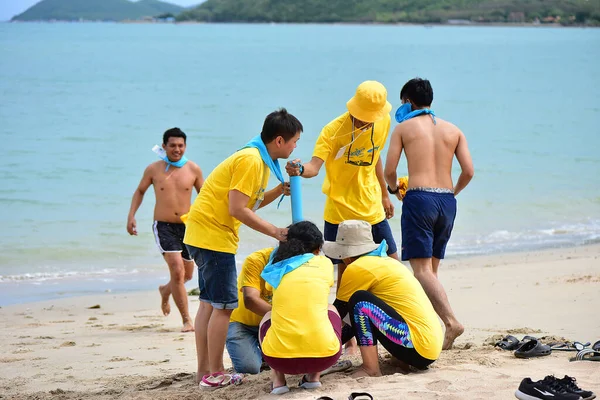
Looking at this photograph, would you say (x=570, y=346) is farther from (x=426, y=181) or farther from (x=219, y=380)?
(x=219, y=380)

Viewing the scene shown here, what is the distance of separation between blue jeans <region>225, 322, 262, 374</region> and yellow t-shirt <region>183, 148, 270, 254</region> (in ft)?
2.01

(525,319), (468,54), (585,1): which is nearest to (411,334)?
(525,319)

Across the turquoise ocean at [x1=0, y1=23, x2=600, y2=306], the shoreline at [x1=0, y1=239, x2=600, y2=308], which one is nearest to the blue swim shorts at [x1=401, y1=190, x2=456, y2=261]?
the shoreline at [x1=0, y1=239, x2=600, y2=308]

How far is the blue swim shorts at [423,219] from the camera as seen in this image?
589 cm

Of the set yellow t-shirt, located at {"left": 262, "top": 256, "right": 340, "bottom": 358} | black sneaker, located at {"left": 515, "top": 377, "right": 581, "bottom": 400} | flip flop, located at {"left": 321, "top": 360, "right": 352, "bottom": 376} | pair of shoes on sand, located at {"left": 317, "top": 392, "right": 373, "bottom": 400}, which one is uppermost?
yellow t-shirt, located at {"left": 262, "top": 256, "right": 340, "bottom": 358}

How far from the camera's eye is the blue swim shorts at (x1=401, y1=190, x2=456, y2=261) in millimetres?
5887

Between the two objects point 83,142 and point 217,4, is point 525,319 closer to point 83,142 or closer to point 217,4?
point 83,142

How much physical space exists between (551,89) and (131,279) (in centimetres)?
3609

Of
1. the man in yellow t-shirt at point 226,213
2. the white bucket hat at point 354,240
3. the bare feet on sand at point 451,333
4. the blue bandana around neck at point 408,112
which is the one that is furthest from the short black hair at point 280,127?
the bare feet on sand at point 451,333

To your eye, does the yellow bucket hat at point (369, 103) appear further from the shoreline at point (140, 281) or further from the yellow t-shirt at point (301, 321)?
the shoreline at point (140, 281)

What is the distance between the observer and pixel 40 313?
8.60m

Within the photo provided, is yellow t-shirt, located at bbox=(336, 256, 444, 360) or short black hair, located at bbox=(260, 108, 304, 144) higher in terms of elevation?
short black hair, located at bbox=(260, 108, 304, 144)

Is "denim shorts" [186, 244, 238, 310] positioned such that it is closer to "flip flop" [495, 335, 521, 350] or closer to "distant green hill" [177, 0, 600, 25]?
"flip flop" [495, 335, 521, 350]

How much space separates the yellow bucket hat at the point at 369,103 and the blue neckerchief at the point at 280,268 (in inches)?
50.8
